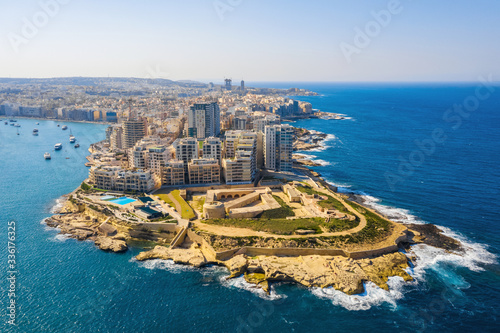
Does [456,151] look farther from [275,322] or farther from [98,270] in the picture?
[98,270]

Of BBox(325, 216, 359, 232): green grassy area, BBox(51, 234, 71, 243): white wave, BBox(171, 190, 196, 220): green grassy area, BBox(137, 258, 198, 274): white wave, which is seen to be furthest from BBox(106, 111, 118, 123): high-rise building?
BBox(325, 216, 359, 232): green grassy area

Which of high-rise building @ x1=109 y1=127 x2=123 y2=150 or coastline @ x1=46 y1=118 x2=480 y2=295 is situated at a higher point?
high-rise building @ x1=109 y1=127 x2=123 y2=150

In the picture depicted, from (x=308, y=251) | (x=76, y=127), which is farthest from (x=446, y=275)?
(x=76, y=127)

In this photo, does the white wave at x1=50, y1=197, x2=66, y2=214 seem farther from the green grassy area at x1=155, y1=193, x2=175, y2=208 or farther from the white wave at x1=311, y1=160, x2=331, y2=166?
the white wave at x1=311, y1=160, x2=331, y2=166

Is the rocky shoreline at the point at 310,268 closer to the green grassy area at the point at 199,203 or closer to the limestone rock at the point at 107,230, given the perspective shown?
the limestone rock at the point at 107,230

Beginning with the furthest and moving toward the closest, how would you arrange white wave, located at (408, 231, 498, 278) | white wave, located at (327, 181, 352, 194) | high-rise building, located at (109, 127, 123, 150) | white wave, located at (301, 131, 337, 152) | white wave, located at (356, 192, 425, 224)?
white wave, located at (301, 131, 337, 152), high-rise building, located at (109, 127, 123, 150), white wave, located at (327, 181, 352, 194), white wave, located at (356, 192, 425, 224), white wave, located at (408, 231, 498, 278)

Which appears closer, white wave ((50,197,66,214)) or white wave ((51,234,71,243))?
white wave ((51,234,71,243))

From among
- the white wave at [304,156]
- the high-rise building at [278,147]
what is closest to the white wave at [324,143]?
the white wave at [304,156]
